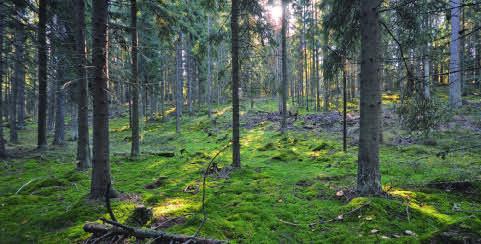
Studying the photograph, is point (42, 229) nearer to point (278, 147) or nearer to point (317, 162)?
point (317, 162)

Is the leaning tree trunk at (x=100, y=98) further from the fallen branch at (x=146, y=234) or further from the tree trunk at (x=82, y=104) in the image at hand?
the tree trunk at (x=82, y=104)

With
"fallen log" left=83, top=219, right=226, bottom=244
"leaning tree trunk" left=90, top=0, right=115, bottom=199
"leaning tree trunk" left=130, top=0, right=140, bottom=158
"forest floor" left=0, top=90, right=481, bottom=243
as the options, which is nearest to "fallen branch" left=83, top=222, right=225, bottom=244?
"fallen log" left=83, top=219, right=226, bottom=244

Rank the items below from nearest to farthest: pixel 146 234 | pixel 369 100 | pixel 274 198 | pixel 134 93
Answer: pixel 146 234 → pixel 369 100 → pixel 274 198 → pixel 134 93

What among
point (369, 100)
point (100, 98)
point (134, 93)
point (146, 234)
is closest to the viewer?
point (146, 234)

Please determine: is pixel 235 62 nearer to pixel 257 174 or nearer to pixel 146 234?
pixel 257 174

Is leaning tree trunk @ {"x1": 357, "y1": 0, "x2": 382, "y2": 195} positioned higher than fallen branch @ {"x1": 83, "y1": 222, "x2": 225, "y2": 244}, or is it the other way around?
leaning tree trunk @ {"x1": 357, "y1": 0, "x2": 382, "y2": 195}

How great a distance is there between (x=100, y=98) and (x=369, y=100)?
18.0 ft

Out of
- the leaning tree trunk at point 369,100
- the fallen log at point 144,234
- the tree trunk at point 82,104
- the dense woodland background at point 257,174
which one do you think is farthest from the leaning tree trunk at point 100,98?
the leaning tree trunk at point 369,100

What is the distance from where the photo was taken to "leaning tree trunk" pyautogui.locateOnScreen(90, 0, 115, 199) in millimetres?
6132

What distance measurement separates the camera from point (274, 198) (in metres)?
6.59

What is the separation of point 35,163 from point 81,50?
5704 mm

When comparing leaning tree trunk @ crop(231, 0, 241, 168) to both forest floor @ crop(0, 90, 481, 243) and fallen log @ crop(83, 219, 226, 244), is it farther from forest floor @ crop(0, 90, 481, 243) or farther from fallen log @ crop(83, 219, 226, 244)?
fallen log @ crop(83, 219, 226, 244)

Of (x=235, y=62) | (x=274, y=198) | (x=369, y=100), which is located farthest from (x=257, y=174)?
(x=369, y=100)

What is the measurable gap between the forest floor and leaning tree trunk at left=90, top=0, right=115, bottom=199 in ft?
1.88
